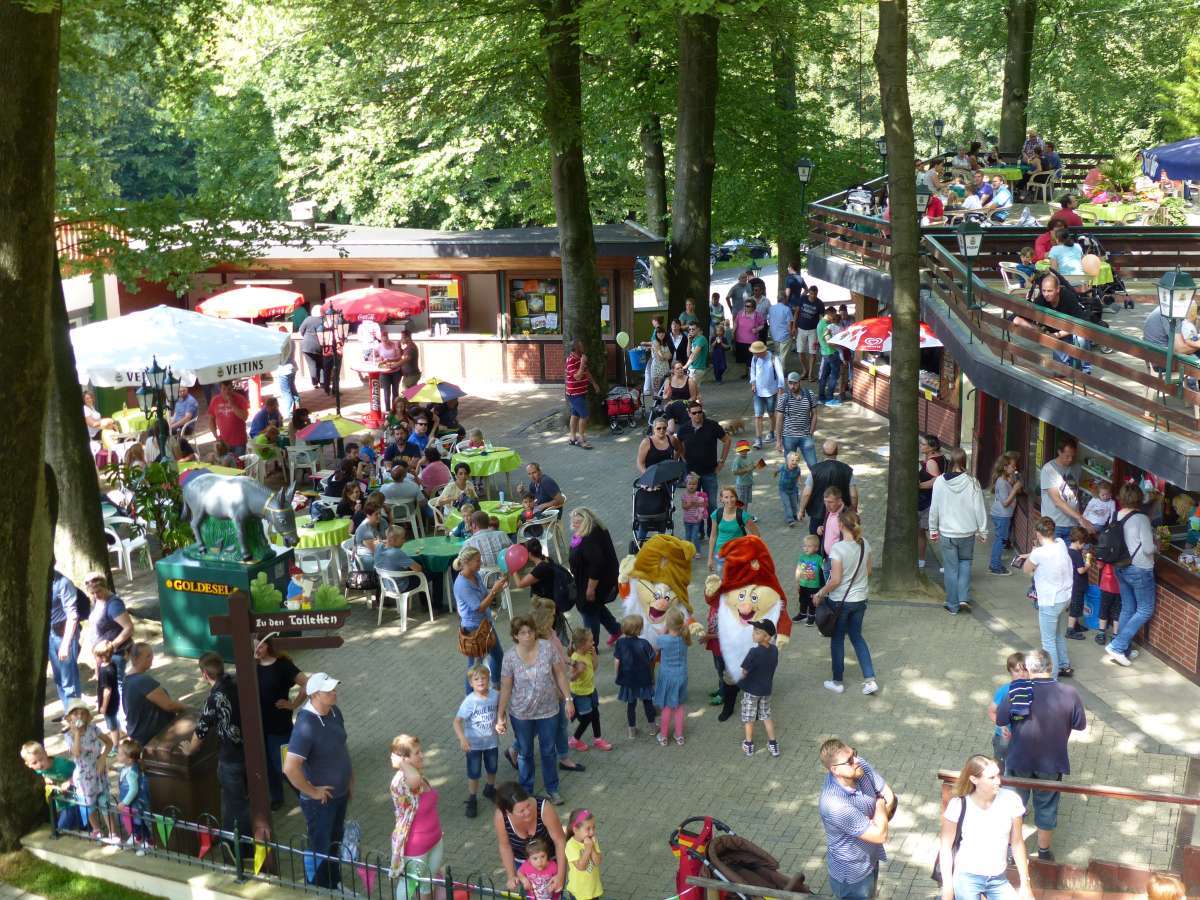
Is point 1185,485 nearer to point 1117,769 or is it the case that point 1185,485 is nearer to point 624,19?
point 1117,769

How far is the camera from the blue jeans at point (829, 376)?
23.3 meters

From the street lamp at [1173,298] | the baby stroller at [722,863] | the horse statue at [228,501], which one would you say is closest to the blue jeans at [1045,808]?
the baby stroller at [722,863]

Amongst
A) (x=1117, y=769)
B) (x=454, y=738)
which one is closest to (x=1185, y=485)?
(x=1117, y=769)

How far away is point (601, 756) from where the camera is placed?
36.1 ft

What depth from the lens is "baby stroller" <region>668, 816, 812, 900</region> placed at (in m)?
7.93

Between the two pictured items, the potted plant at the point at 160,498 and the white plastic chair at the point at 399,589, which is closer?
the white plastic chair at the point at 399,589

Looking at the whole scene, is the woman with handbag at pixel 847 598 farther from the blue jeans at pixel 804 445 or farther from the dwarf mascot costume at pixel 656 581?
the blue jeans at pixel 804 445

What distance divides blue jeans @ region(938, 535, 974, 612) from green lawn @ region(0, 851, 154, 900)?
8.26m

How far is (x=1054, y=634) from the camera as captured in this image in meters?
11.9

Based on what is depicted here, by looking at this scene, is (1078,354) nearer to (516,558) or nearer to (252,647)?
(516,558)

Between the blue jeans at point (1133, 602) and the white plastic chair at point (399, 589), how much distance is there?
6801mm

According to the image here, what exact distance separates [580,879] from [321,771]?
1.97 metres

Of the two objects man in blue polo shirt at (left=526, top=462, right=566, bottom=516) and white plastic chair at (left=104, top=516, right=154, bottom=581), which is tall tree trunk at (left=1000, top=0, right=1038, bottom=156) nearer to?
man in blue polo shirt at (left=526, top=462, right=566, bottom=516)

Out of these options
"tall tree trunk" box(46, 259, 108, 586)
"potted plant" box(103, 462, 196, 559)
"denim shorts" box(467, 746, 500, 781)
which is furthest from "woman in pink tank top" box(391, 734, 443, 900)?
"tall tree trunk" box(46, 259, 108, 586)
